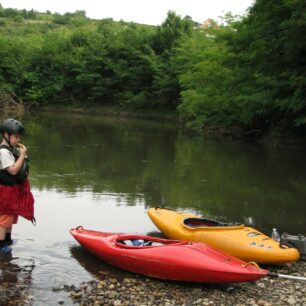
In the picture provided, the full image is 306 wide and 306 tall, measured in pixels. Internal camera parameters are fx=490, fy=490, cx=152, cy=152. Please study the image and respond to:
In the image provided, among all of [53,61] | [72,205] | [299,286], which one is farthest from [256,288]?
[53,61]

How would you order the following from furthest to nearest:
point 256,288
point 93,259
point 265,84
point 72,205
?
point 265,84, point 72,205, point 93,259, point 256,288

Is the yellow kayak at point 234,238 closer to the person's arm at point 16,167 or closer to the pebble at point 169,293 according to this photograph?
the pebble at point 169,293

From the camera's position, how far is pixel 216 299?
546 cm

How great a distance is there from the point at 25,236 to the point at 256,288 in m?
3.77

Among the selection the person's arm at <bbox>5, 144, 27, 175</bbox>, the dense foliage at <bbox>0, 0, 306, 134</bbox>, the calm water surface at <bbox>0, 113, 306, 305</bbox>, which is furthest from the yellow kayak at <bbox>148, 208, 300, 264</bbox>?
the dense foliage at <bbox>0, 0, 306, 134</bbox>

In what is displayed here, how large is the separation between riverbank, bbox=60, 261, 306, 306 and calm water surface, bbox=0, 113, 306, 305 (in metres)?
0.37

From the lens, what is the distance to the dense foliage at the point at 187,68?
768 inches

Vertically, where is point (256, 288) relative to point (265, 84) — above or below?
below

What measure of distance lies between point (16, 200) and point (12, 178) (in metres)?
0.30

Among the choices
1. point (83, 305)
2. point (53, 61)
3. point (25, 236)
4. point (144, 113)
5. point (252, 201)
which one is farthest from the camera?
point (53, 61)

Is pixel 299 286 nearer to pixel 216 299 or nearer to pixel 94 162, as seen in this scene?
pixel 216 299

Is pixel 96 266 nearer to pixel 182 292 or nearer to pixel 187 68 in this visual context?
pixel 182 292

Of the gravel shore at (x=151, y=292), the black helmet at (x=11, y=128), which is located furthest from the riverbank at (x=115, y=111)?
the gravel shore at (x=151, y=292)

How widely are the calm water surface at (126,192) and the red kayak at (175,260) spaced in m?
0.27
